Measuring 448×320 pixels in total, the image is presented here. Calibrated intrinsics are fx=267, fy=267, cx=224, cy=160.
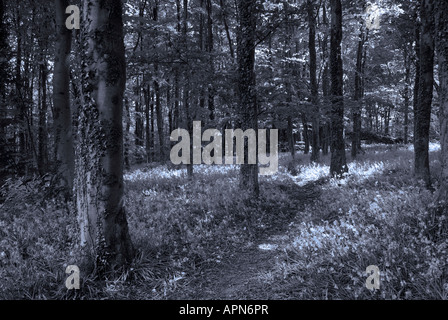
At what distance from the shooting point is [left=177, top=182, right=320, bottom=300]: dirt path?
155 inches

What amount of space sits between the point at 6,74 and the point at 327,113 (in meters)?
11.1

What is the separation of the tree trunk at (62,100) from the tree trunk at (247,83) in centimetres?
527

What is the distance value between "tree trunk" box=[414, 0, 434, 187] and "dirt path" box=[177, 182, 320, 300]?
5.10 metres

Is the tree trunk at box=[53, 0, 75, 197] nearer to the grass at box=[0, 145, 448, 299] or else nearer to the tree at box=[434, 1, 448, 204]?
the grass at box=[0, 145, 448, 299]

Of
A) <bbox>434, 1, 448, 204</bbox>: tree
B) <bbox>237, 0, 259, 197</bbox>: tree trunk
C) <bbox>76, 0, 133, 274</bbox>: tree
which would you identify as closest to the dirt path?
<bbox>76, 0, 133, 274</bbox>: tree

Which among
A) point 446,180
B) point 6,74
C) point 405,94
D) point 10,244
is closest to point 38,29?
point 6,74

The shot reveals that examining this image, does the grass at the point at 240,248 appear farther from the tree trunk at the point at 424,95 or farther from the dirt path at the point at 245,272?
the tree trunk at the point at 424,95

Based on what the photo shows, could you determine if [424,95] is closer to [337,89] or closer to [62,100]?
[337,89]

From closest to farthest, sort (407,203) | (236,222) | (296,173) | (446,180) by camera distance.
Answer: (446,180) < (407,203) < (236,222) < (296,173)

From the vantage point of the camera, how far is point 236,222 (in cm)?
699

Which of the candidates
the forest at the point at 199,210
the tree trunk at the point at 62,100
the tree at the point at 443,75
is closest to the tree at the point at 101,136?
the forest at the point at 199,210

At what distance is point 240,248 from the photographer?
5711mm
